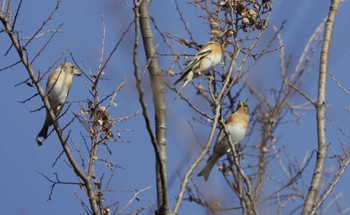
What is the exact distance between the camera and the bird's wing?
6309 mm

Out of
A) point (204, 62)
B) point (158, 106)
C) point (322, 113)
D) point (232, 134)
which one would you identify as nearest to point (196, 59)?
point (204, 62)

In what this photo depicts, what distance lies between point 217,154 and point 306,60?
3.38 meters

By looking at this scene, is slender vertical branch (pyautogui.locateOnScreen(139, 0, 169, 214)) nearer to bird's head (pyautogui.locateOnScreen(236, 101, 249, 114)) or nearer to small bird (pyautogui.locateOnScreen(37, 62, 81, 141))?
small bird (pyautogui.locateOnScreen(37, 62, 81, 141))

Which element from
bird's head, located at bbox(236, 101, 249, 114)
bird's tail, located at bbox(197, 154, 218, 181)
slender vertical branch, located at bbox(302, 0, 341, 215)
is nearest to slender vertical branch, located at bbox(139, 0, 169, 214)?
slender vertical branch, located at bbox(302, 0, 341, 215)

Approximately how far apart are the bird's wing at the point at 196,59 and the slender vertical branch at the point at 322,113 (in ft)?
4.49

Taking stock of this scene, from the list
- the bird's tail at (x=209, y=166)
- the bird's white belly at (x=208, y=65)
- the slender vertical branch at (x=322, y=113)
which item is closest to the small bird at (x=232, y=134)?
the bird's tail at (x=209, y=166)

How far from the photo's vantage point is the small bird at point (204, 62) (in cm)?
636

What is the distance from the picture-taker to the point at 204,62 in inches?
257

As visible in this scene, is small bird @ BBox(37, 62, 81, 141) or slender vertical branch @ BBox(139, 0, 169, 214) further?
small bird @ BBox(37, 62, 81, 141)

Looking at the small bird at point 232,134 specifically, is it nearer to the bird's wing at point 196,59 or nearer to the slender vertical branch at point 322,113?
the bird's wing at point 196,59

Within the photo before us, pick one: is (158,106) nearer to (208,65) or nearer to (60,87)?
(208,65)

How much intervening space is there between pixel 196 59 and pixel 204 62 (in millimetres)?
87

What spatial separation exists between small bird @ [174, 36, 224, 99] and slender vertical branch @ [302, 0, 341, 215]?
3.87 ft

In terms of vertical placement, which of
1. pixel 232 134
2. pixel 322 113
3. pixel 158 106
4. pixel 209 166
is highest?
pixel 232 134
